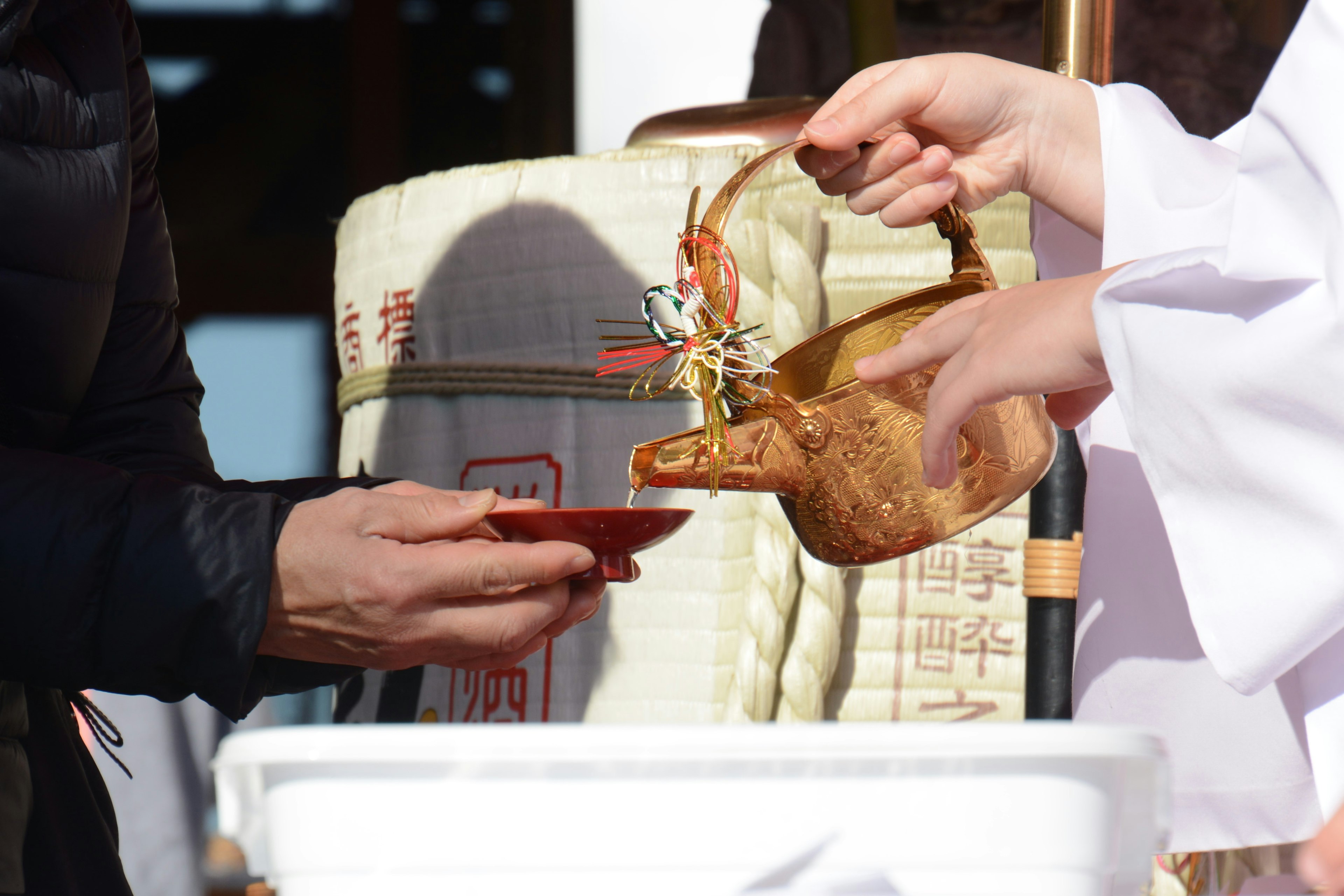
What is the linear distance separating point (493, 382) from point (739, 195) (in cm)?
38

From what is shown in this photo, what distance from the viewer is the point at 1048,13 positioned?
72cm

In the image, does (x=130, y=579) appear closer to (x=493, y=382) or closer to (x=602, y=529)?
(x=602, y=529)

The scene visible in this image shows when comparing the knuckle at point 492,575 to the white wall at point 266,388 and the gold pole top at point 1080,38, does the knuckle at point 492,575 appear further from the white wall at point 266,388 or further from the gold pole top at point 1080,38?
the white wall at point 266,388

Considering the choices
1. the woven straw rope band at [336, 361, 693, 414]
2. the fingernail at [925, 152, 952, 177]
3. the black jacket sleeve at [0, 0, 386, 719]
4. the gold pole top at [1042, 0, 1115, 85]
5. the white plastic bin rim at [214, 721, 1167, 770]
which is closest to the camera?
the white plastic bin rim at [214, 721, 1167, 770]

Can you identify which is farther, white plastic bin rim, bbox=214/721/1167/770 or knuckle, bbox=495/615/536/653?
knuckle, bbox=495/615/536/653

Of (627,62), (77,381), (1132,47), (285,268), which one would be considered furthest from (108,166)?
(285,268)

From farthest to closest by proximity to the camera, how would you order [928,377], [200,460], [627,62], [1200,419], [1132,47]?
[627,62] < [1132,47] < [200,460] < [928,377] < [1200,419]

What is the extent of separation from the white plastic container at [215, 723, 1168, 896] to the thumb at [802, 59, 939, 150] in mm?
351

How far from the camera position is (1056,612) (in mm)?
666

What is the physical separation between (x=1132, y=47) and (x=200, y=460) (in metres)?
1.34

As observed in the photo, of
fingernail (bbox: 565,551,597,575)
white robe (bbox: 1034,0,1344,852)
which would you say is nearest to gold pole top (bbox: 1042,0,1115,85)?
white robe (bbox: 1034,0,1344,852)

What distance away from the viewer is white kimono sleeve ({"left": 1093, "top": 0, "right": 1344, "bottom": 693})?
14.4 inches

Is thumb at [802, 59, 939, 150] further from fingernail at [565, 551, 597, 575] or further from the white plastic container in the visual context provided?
the white plastic container

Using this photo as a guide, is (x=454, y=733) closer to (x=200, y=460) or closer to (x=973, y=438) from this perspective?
(x=973, y=438)
